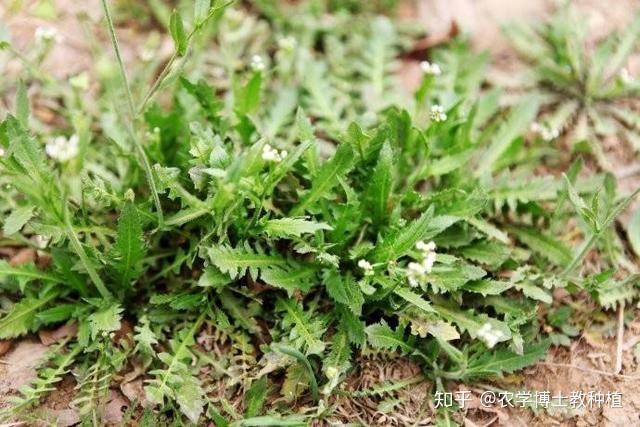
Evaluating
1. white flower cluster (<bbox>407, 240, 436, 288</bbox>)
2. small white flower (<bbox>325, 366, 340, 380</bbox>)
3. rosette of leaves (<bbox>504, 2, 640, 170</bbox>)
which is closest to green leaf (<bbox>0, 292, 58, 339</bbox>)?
small white flower (<bbox>325, 366, 340, 380</bbox>)

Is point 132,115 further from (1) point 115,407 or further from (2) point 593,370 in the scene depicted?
(2) point 593,370

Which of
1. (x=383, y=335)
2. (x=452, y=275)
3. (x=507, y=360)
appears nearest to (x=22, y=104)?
(x=383, y=335)

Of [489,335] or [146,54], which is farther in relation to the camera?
[146,54]

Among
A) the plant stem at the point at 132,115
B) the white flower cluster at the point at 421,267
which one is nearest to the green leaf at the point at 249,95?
the plant stem at the point at 132,115

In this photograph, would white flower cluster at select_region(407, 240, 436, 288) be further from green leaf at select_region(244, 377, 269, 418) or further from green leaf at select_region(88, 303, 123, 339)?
green leaf at select_region(88, 303, 123, 339)

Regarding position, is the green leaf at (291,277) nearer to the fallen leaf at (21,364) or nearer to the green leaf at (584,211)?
the fallen leaf at (21,364)

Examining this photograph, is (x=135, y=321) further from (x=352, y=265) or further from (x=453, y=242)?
(x=453, y=242)
